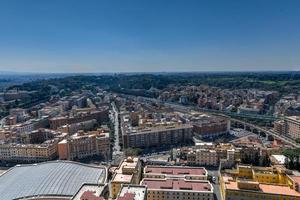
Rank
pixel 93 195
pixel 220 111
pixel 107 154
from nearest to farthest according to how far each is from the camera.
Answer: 1. pixel 93 195
2. pixel 107 154
3. pixel 220 111

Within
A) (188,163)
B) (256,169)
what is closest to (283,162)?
(256,169)

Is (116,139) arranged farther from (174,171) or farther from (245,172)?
(245,172)

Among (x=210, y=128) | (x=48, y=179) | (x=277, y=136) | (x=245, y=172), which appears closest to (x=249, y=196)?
(x=245, y=172)

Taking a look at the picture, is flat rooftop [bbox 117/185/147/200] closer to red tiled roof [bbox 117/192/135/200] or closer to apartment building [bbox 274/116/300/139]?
red tiled roof [bbox 117/192/135/200]

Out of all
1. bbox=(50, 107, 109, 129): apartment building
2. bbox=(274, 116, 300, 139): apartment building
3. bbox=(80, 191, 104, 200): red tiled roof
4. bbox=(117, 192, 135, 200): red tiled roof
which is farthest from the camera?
bbox=(50, 107, 109, 129): apartment building

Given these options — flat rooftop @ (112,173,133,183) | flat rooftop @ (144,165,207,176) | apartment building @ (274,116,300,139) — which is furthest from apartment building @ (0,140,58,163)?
apartment building @ (274,116,300,139)

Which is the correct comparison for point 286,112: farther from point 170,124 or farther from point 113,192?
point 113,192

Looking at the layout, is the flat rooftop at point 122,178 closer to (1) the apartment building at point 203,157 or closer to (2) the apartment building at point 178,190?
(2) the apartment building at point 178,190

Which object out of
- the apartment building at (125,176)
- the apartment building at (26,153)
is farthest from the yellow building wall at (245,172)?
the apartment building at (26,153)
